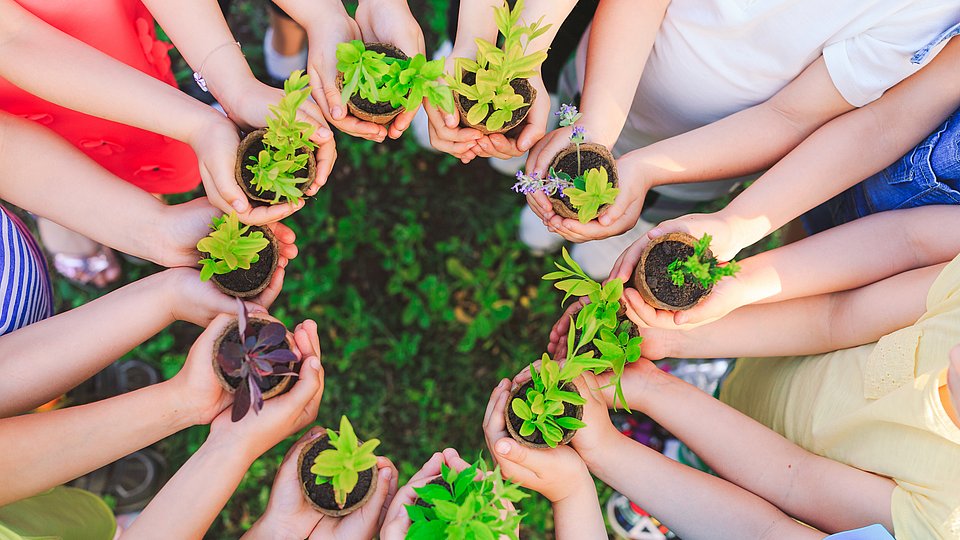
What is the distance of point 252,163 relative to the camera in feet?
6.01

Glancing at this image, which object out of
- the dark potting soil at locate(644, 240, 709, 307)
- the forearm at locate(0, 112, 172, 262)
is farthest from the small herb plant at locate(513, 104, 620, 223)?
the forearm at locate(0, 112, 172, 262)

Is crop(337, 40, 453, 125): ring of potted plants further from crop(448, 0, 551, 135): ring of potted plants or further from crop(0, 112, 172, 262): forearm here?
crop(0, 112, 172, 262): forearm

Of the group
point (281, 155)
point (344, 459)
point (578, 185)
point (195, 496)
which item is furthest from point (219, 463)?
point (578, 185)

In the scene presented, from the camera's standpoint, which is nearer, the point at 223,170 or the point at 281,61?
the point at 223,170

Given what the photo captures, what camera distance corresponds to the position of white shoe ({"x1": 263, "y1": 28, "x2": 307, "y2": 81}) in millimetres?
3049

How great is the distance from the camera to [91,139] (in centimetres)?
212

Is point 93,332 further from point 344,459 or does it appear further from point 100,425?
point 344,459

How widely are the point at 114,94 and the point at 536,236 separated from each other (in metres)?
1.84

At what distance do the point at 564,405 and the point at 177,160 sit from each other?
161 cm

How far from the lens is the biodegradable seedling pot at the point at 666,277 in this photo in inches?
70.2

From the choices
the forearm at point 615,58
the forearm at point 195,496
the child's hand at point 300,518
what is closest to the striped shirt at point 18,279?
the forearm at point 195,496

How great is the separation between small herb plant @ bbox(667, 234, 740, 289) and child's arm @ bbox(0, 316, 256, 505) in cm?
128

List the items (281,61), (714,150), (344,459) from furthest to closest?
(281,61)
(714,150)
(344,459)

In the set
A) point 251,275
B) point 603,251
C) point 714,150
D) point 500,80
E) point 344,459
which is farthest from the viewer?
point 603,251
